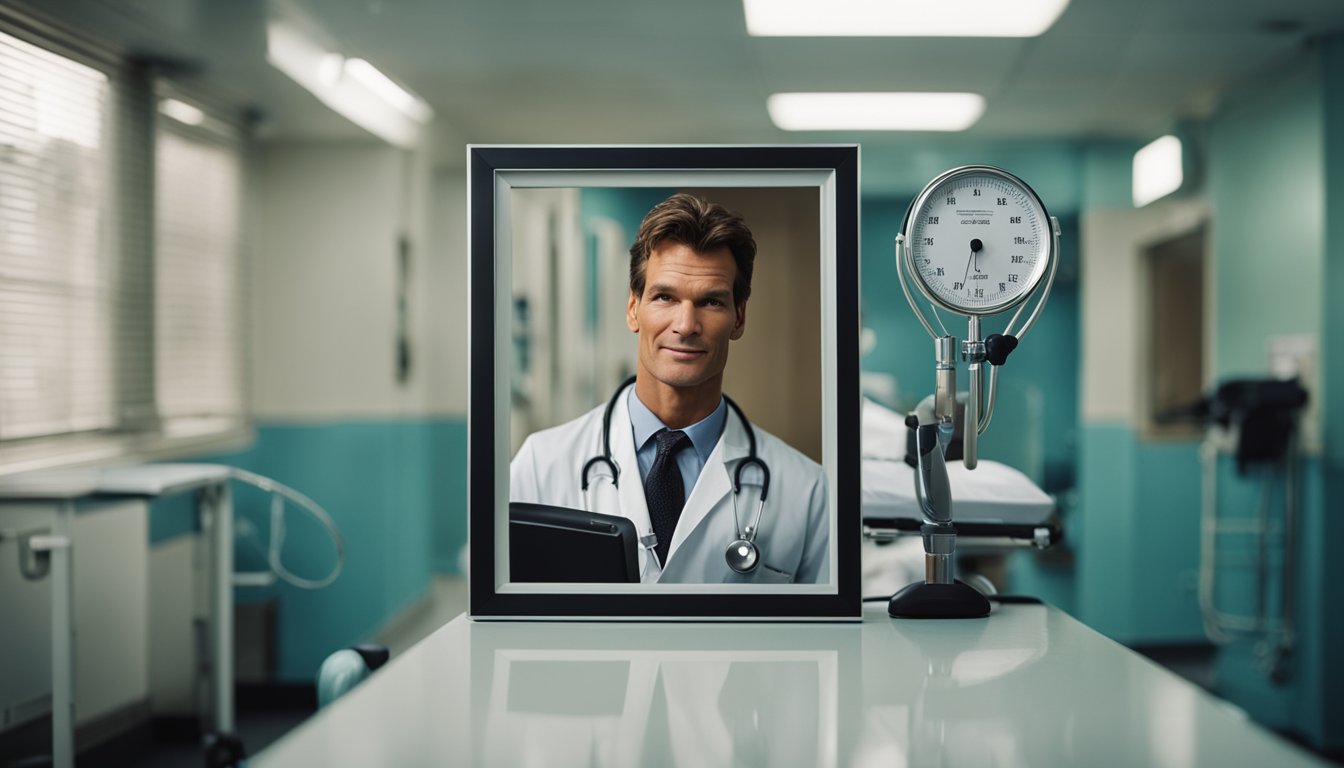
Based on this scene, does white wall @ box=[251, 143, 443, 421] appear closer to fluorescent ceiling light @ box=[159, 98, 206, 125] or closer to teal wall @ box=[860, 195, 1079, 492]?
fluorescent ceiling light @ box=[159, 98, 206, 125]

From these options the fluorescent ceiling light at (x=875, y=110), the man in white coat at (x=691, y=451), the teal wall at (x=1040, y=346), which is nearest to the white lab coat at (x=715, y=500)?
the man in white coat at (x=691, y=451)

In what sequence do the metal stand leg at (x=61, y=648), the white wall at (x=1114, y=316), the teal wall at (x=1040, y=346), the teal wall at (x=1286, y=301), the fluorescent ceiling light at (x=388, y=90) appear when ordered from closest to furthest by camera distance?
the metal stand leg at (x=61, y=648), the teal wall at (x=1286, y=301), the fluorescent ceiling light at (x=388, y=90), the white wall at (x=1114, y=316), the teal wall at (x=1040, y=346)

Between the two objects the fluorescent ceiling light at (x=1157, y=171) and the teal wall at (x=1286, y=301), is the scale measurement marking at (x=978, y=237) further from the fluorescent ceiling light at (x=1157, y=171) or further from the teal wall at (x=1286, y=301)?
the fluorescent ceiling light at (x=1157, y=171)

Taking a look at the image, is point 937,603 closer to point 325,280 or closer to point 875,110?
point 875,110

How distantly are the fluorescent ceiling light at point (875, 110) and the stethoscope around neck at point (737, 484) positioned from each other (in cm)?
310

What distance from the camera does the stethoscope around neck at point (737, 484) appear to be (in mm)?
1065

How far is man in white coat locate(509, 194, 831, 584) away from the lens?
3.51 feet

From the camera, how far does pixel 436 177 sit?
4523mm

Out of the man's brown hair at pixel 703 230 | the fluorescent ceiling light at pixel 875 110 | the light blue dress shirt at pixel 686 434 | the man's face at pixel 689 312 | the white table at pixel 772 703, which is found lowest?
the white table at pixel 772 703

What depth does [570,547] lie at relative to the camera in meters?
1.08

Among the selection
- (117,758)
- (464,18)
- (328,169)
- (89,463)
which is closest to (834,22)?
(464,18)

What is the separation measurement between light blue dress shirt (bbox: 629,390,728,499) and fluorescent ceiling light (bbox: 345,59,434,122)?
3012 mm

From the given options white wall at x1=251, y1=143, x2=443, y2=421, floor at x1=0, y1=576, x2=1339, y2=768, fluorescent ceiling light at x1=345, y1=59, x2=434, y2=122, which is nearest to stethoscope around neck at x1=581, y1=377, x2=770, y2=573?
floor at x1=0, y1=576, x2=1339, y2=768

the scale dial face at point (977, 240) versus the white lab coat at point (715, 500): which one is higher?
the scale dial face at point (977, 240)
